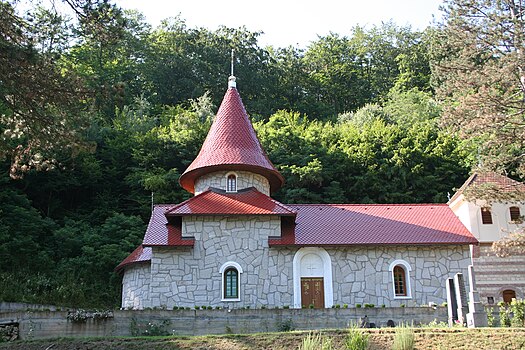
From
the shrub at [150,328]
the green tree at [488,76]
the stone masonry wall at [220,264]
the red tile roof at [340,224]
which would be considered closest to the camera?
the shrub at [150,328]

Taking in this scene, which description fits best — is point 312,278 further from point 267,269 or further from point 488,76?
point 488,76

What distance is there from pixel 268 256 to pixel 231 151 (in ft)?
14.1

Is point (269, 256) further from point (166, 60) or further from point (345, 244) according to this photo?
point (166, 60)

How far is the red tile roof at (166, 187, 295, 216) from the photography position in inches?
838

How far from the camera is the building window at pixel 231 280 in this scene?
68.6 ft

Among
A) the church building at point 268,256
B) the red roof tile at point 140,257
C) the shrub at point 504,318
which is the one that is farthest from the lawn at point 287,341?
the red roof tile at point 140,257

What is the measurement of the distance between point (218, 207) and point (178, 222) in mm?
1714

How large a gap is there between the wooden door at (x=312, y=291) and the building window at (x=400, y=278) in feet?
8.32

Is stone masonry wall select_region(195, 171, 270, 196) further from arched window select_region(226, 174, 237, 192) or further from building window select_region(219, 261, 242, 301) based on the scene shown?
building window select_region(219, 261, 242, 301)

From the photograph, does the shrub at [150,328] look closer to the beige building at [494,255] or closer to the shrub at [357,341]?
the shrub at [357,341]

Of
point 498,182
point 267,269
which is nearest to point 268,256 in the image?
point 267,269

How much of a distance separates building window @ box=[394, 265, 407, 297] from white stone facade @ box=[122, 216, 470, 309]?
0.68 feet

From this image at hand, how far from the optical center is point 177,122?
122ft

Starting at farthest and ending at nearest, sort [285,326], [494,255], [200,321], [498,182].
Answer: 1. [494,255]
2. [498,182]
3. [200,321]
4. [285,326]
